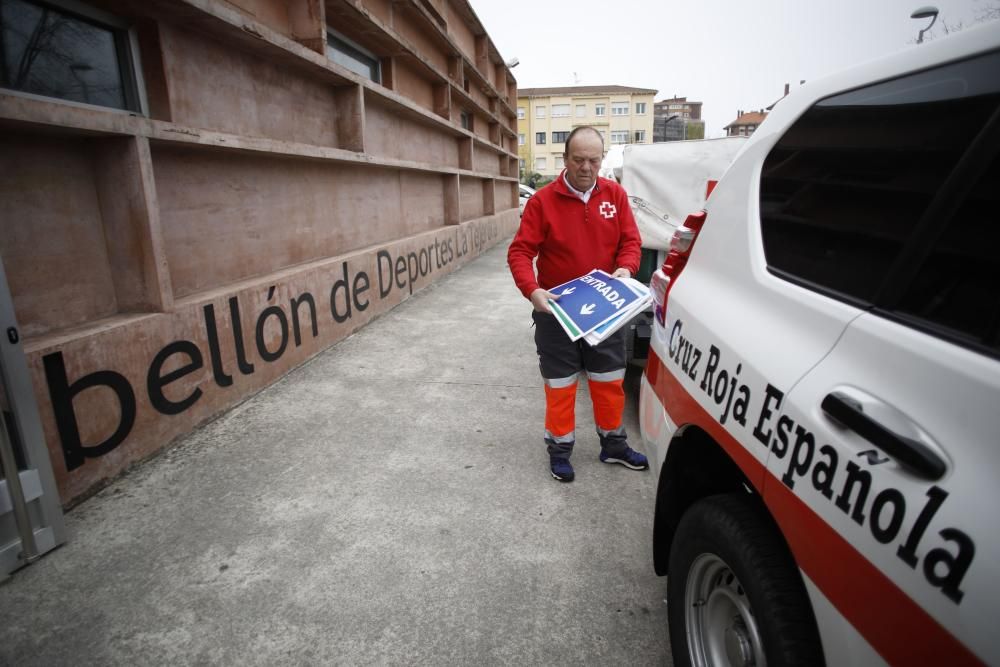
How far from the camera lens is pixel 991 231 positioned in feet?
2.93

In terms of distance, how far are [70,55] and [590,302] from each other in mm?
3650

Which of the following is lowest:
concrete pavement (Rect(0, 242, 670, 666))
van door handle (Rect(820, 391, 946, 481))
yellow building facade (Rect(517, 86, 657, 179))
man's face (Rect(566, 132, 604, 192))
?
concrete pavement (Rect(0, 242, 670, 666))

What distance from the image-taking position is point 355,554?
2.48 meters

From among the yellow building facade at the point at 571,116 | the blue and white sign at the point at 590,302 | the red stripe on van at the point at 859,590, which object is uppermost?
the yellow building facade at the point at 571,116

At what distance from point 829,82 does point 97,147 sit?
153 inches

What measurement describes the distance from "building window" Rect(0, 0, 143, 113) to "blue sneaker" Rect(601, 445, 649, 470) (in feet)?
13.5

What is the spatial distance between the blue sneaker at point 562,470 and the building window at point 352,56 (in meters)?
6.03

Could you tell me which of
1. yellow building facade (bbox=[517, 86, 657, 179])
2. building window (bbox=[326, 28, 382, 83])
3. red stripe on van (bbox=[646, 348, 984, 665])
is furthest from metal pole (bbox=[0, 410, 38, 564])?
yellow building facade (bbox=[517, 86, 657, 179])

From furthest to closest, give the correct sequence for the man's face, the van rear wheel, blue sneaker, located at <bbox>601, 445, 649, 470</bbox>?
blue sneaker, located at <bbox>601, 445, 649, 470</bbox>
the man's face
the van rear wheel

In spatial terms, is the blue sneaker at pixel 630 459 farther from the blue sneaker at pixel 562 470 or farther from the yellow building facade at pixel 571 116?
the yellow building facade at pixel 571 116

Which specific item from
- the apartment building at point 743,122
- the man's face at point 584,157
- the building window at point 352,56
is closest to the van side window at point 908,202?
the man's face at point 584,157

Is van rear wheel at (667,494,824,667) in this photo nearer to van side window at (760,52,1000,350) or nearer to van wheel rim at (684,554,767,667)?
van wheel rim at (684,554,767,667)

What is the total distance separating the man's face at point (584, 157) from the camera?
277 centimetres

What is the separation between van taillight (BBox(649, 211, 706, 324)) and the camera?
2.04m
